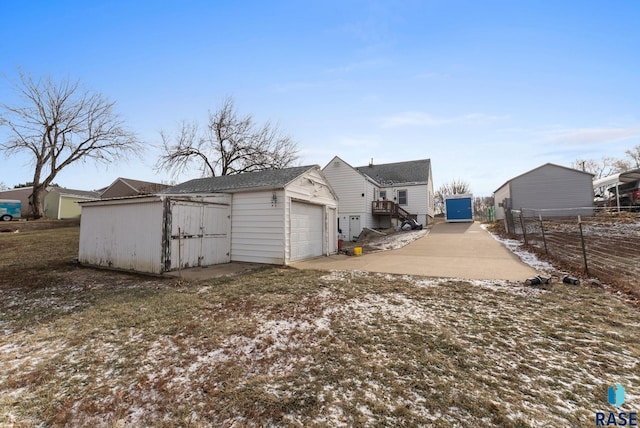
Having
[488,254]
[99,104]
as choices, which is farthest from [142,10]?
[99,104]

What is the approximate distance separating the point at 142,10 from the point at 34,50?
620 centimetres

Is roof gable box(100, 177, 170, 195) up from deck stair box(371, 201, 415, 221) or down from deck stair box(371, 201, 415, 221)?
up

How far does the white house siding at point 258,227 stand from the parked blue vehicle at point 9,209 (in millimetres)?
29880

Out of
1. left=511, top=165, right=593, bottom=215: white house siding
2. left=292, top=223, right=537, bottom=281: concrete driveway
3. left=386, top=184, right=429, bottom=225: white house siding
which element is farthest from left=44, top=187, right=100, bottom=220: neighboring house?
left=511, top=165, right=593, bottom=215: white house siding

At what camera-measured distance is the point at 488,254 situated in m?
10.9

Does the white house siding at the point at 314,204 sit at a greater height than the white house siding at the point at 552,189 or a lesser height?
lesser

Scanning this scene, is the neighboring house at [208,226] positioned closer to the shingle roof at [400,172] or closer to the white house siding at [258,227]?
the white house siding at [258,227]

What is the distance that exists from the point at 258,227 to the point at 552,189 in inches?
878

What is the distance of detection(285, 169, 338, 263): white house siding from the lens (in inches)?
391

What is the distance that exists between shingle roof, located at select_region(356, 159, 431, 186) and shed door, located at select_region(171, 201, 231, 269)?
18746 mm

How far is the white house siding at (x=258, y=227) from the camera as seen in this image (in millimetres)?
9695

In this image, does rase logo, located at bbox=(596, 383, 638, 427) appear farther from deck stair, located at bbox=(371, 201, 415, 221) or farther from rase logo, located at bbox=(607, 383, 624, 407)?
deck stair, located at bbox=(371, 201, 415, 221)

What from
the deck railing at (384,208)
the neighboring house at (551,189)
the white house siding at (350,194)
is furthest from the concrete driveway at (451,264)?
the neighboring house at (551,189)

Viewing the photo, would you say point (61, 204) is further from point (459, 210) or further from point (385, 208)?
point (459, 210)
